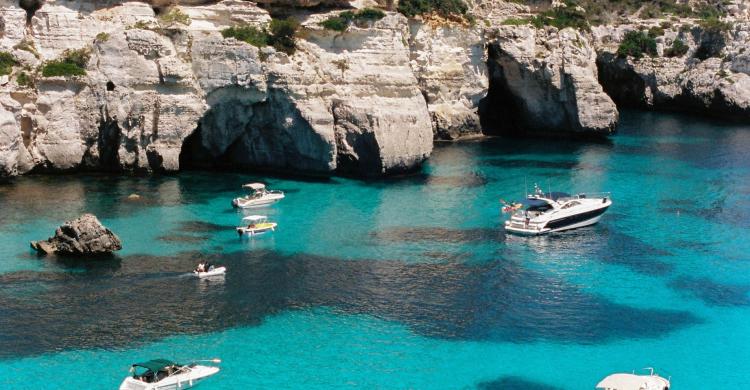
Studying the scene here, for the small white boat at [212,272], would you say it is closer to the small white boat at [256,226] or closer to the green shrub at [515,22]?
the small white boat at [256,226]

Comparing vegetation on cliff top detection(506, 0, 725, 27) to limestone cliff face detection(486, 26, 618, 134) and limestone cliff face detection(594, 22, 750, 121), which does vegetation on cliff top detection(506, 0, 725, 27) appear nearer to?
limestone cliff face detection(594, 22, 750, 121)

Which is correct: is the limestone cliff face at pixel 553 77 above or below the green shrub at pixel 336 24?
below

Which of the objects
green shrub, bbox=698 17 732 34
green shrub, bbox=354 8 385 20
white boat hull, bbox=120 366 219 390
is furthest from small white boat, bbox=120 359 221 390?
green shrub, bbox=698 17 732 34

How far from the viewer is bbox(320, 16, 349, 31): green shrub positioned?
63906mm

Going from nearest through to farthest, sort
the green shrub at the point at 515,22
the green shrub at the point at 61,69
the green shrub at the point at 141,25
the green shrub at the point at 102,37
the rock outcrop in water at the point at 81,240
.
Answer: the rock outcrop in water at the point at 81,240, the green shrub at the point at 61,69, the green shrub at the point at 102,37, the green shrub at the point at 141,25, the green shrub at the point at 515,22

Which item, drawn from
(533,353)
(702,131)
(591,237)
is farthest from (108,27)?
(702,131)

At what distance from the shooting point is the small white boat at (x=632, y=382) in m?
30.4

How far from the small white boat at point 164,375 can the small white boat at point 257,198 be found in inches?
912

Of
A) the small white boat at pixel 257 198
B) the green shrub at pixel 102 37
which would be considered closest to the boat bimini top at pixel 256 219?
the small white boat at pixel 257 198

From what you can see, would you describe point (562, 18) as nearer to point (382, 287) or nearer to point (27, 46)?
point (27, 46)

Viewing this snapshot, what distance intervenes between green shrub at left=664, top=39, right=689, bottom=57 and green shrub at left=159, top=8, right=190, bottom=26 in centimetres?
6192

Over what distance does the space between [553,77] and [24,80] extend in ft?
144

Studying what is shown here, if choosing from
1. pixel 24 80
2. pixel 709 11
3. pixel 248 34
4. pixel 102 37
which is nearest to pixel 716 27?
pixel 709 11

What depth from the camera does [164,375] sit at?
3216 cm
